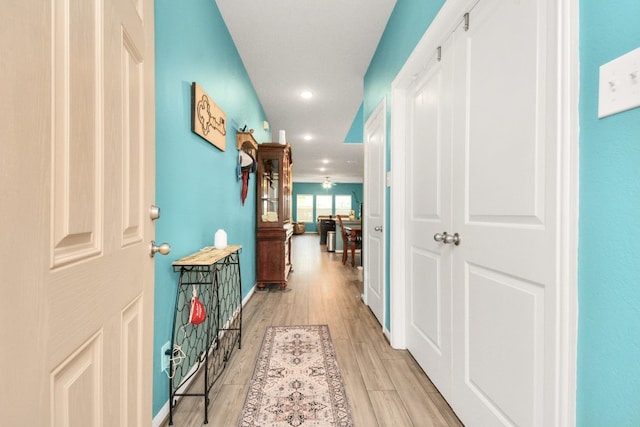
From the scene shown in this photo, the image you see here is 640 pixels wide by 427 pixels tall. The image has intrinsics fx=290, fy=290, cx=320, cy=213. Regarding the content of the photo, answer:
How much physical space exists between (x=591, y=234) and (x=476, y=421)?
3.27ft

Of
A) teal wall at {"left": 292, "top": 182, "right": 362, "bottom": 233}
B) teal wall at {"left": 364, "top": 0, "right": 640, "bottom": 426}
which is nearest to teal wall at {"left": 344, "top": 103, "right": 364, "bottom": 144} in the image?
teal wall at {"left": 364, "top": 0, "right": 640, "bottom": 426}

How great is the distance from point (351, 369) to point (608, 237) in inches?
63.1

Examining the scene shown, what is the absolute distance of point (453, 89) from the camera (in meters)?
1.46

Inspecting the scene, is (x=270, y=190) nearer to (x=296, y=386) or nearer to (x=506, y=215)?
(x=296, y=386)

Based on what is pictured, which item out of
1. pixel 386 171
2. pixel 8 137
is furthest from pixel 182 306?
pixel 386 171

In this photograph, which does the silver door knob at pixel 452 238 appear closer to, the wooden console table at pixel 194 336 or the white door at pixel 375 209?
the white door at pixel 375 209

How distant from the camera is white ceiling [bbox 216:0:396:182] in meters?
2.25

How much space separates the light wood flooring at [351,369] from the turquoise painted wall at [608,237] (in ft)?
2.94

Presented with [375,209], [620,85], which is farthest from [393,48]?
[620,85]

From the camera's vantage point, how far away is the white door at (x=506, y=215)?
899 mm

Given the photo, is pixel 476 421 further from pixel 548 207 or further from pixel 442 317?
pixel 548 207

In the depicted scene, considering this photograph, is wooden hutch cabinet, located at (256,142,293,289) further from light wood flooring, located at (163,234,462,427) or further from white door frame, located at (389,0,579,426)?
white door frame, located at (389,0,579,426)

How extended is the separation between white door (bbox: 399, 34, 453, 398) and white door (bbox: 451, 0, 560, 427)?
0.11m

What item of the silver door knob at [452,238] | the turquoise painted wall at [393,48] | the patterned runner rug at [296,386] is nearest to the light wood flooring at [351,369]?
the patterned runner rug at [296,386]
